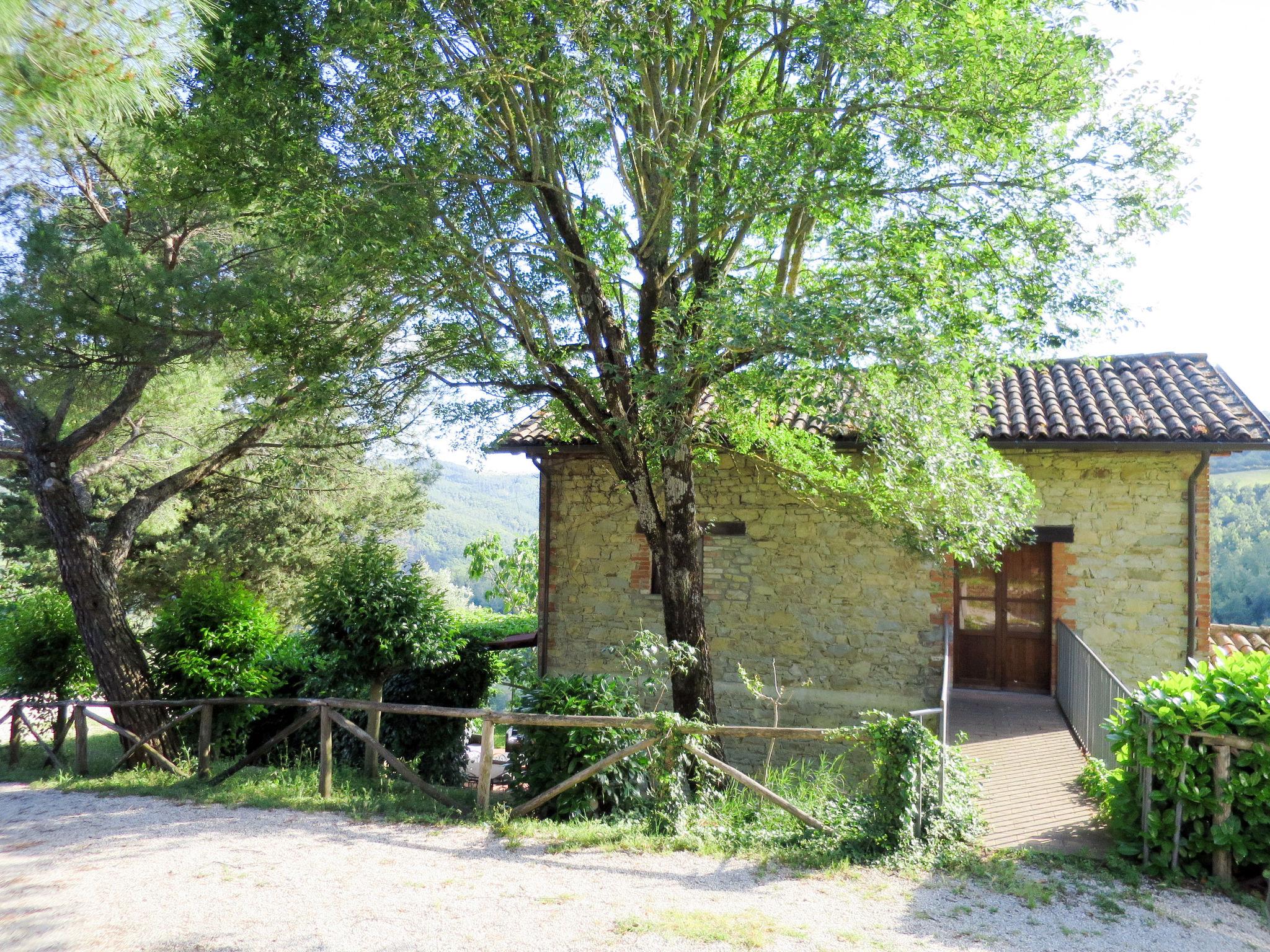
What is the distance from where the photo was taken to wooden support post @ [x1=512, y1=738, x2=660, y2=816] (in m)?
5.68

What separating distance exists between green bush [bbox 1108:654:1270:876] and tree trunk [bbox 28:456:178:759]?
833 cm

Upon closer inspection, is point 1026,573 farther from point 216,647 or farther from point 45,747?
point 45,747

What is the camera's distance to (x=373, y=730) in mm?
6965

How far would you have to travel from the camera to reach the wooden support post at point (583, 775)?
568 cm

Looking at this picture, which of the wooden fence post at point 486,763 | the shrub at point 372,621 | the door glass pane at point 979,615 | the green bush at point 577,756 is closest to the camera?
the wooden fence post at point 486,763

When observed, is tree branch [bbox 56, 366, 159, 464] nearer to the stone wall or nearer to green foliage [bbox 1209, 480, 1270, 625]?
the stone wall

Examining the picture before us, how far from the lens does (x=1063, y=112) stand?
6.24 metres

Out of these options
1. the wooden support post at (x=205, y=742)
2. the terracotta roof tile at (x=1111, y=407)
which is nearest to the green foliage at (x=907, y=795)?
the terracotta roof tile at (x=1111, y=407)

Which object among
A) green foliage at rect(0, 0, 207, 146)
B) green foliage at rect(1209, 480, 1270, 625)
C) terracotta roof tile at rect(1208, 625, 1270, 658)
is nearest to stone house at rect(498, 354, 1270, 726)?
terracotta roof tile at rect(1208, 625, 1270, 658)

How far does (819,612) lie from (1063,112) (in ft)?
18.3

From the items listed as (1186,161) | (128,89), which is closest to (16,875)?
(128,89)

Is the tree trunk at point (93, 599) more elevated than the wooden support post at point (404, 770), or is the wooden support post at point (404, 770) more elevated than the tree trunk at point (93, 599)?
the tree trunk at point (93, 599)

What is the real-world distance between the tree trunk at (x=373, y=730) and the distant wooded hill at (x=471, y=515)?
63103 mm

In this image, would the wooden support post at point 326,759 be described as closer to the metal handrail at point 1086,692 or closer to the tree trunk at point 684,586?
the tree trunk at point 684,586
